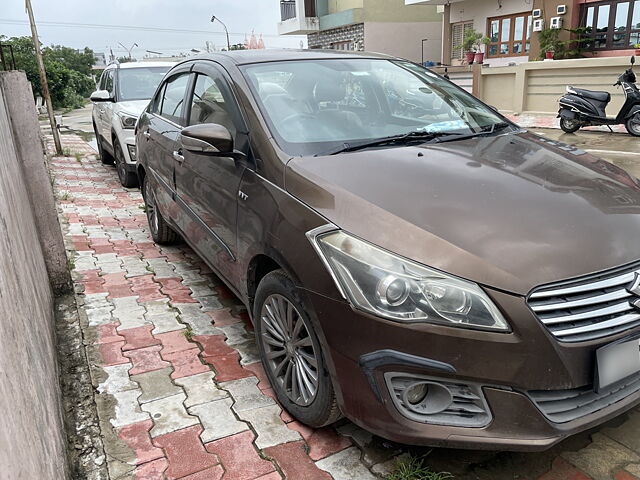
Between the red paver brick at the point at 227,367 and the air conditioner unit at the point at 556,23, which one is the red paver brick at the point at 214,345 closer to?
the red paver brick at the point at 227,367

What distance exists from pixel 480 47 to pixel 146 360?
2182 centimetres

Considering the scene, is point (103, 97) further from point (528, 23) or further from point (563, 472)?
point (528, 23)

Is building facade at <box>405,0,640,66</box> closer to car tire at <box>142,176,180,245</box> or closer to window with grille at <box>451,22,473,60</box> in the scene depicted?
window with grille at <box>451,22,473,60</box>

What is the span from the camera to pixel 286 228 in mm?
2250

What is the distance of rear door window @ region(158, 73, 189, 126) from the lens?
12.6ft

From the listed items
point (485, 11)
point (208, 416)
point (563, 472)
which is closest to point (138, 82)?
point (208, 416)

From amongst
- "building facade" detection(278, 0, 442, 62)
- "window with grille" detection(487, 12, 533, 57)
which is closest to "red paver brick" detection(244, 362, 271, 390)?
"window with grille" detection(487, 12, 533, 57)

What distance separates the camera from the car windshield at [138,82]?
314 inches

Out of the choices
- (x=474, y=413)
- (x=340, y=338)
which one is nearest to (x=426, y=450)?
(x=474, y=413)

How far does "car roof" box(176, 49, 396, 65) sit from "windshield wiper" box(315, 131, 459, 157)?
36.6 inches

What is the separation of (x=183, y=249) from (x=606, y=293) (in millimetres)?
3877

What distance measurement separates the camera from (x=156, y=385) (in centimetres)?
277

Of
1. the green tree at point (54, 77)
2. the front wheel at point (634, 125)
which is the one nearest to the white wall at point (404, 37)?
the green tree at point (54, 77)

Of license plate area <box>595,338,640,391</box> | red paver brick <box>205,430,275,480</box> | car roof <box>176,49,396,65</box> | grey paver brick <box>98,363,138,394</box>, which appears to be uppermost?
car roof <box>176,49,396,65</box>
